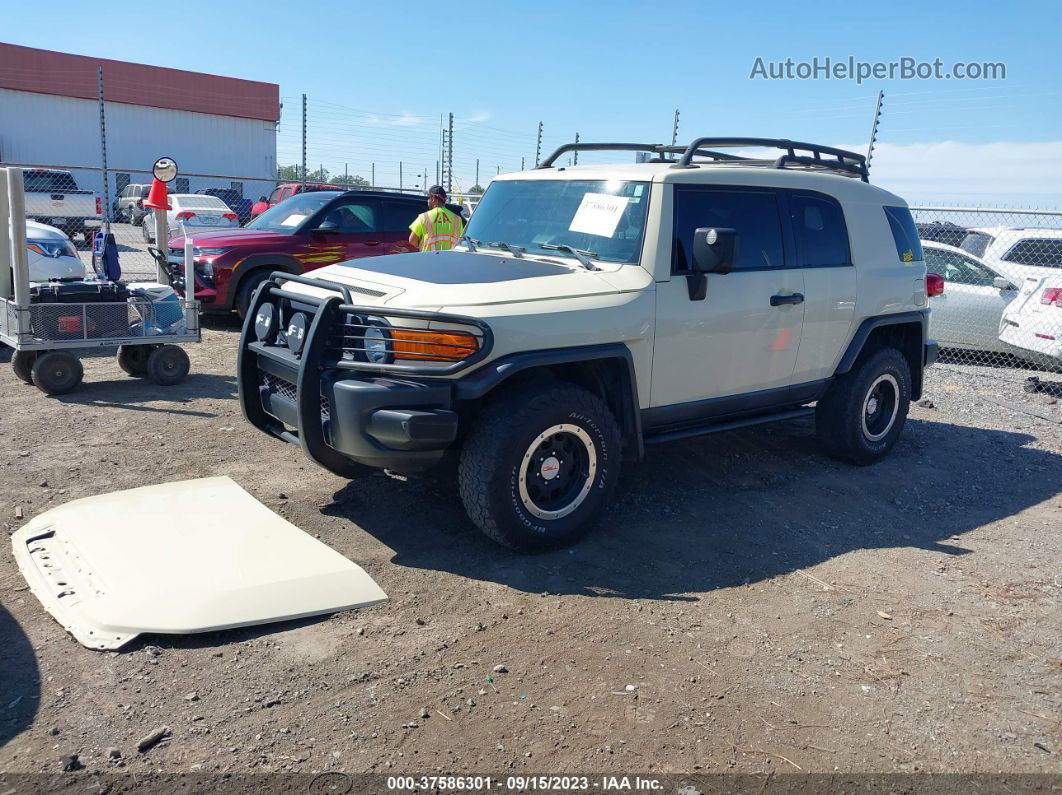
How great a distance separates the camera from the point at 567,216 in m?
5.22

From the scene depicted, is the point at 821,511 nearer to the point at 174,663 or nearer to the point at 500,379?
the point at 500,379

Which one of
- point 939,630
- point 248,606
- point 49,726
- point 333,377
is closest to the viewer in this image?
point 49,726

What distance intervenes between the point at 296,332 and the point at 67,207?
17332 mm

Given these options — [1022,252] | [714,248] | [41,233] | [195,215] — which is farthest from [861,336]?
[195,215]

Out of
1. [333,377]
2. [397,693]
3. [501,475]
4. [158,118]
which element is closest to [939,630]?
[501,475]

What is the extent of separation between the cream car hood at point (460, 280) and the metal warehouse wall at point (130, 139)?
33075 millimetres

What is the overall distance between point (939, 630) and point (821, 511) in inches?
61.1

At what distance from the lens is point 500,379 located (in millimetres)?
4137

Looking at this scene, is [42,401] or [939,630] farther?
[42,401]

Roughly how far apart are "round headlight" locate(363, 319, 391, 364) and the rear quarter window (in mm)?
4090

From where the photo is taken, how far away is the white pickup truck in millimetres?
18719

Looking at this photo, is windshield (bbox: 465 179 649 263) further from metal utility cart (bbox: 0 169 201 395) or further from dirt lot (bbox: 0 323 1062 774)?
metal utility cart (bbox: 0 169 201 395)

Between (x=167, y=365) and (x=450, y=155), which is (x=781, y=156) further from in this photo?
(x=450, y=155)

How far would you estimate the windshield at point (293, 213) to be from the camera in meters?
11.0
